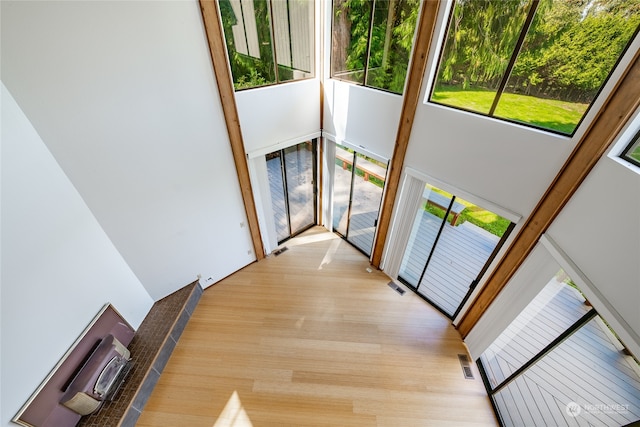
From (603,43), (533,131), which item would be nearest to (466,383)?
(533,131)

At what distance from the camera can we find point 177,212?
3.82 metres

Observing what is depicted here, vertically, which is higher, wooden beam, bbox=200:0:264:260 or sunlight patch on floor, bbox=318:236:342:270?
wooden beam, bbox=200:0:264:260

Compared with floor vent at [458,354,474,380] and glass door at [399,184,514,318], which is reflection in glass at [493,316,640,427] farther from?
glass door at [399,184,514,318]

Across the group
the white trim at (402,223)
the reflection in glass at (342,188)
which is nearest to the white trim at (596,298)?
the white trim at (402,223)

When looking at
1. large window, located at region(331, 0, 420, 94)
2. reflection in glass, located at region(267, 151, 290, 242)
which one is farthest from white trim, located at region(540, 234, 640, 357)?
reflection in glass, located at region(267, 151, 290, 242)

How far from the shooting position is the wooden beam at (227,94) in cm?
301

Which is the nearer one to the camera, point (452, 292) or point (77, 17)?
point (77, 17)

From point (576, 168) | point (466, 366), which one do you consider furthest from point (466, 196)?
point (466, 366)

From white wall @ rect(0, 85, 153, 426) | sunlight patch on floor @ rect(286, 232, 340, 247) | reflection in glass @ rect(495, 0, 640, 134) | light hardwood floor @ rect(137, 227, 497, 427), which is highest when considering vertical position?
reflection in glass @ rect(495, 0, 640, 134)

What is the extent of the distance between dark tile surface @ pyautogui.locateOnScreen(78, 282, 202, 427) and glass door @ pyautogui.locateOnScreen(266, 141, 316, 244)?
212 centimetres

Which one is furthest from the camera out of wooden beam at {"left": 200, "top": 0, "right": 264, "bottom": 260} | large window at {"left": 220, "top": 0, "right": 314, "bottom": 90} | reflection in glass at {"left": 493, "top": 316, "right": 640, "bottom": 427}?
large window at {"left": 220, "top": 0, "right": 314, "bottom": 90}

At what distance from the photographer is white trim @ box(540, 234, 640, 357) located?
1818 mm

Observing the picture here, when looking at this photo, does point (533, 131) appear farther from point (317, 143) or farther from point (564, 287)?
point (317, 143)

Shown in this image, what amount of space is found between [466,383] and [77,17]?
603 cm
